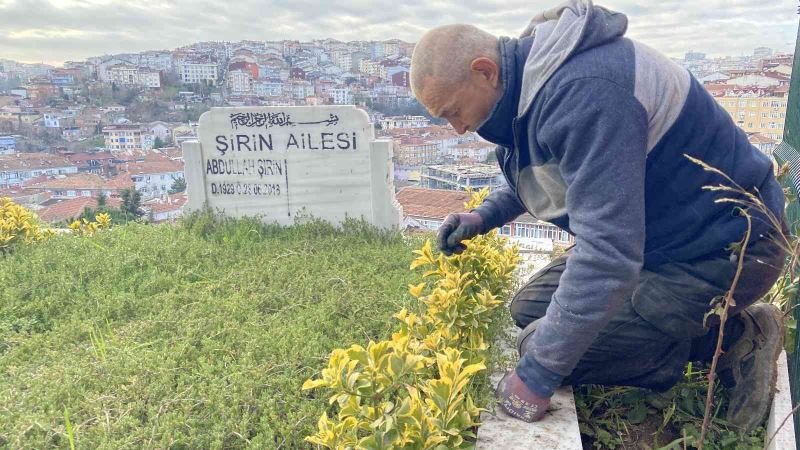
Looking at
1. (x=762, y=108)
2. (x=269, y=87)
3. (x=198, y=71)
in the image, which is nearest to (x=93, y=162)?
(x=269, y=87)

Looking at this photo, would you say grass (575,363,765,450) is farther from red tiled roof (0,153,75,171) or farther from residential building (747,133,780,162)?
red tiled roof (0,153,75,171)

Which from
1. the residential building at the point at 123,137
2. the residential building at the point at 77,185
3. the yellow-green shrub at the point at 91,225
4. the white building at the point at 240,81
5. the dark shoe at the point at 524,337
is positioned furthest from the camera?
the white building at the point at 240,81

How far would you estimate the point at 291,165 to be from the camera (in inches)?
207

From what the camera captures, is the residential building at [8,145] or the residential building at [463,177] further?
the residential building at [8,145]

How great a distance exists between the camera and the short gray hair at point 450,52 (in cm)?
178

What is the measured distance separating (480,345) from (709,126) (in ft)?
3.42

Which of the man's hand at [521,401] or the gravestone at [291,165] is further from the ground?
the gravestone at [291,165]

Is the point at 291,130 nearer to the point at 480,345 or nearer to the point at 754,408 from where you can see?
the point at 480,345

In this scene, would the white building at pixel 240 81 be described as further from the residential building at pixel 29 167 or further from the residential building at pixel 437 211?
the residential building at pixel 437 211

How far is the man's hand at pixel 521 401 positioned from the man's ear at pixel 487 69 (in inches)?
36.6

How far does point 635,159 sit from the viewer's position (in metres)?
Answer: 1.57

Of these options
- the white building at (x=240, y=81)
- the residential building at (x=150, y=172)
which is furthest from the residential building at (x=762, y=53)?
the white building at (x=240, y=81)

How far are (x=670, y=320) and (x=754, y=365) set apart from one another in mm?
400

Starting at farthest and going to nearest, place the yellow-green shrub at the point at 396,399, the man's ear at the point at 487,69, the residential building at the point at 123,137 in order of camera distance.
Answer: the residential building at the point at 123,137 < the man's ear at the point at 487,69 < the yellow-green shrub at the point at 396,399
